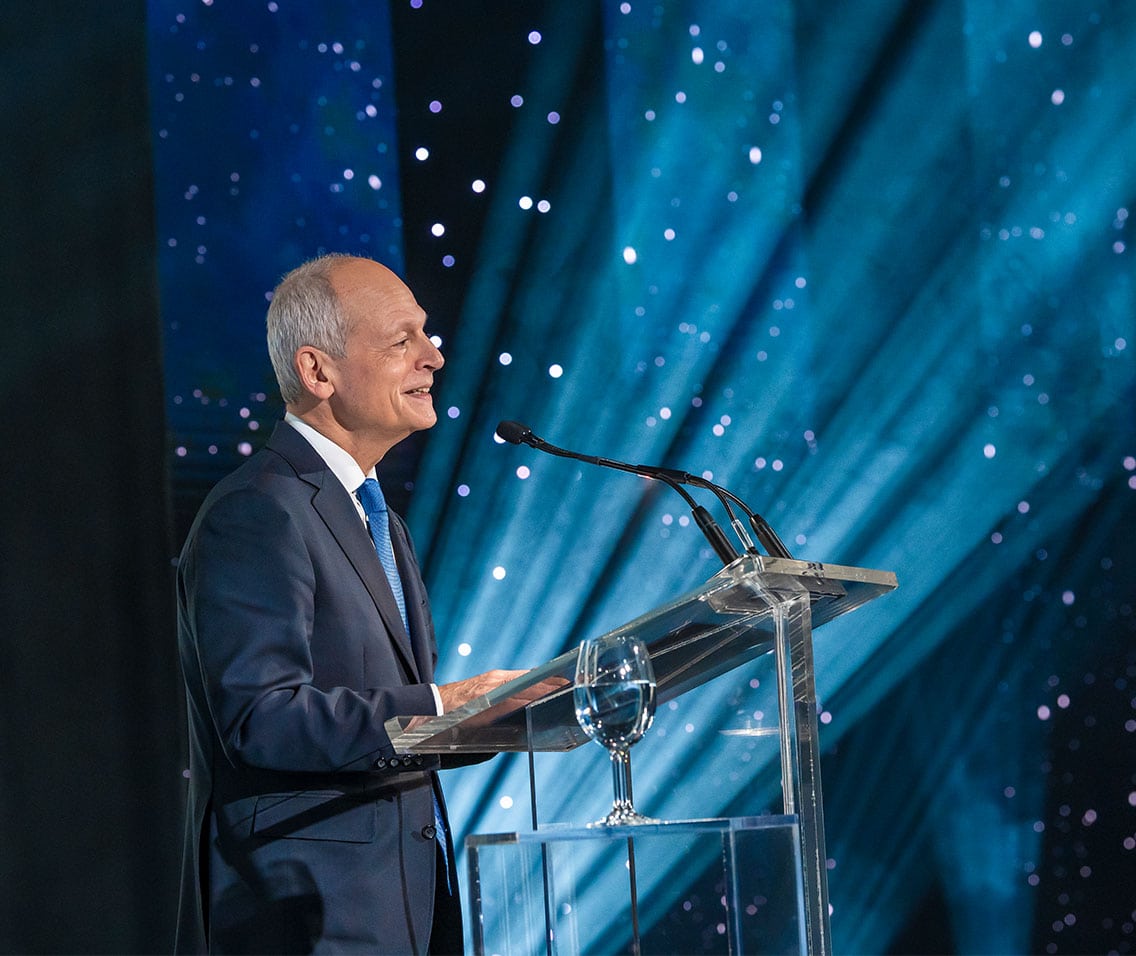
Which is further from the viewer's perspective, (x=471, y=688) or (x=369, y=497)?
(x=369, y=497)

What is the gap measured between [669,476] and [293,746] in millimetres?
644

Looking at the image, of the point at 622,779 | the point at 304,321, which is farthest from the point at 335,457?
the point at 622,779

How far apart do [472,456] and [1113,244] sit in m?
1.72

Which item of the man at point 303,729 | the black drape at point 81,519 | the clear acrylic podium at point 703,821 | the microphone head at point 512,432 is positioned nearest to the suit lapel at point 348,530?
the man at point 303,729

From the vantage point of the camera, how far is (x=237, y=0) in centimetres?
345

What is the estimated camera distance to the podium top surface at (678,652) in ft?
4.90

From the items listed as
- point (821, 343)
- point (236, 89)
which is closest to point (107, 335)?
point (236, 89)

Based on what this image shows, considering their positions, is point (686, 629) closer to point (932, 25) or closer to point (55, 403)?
point (55, 403)

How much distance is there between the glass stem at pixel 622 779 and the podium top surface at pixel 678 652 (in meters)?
0.11

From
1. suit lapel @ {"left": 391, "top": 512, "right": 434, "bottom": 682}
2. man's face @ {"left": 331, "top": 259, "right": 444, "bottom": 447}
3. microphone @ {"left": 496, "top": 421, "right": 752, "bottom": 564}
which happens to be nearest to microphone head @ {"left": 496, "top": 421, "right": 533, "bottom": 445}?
microphone @ {"left": 496, "top": 421, "right": 752, "bottom": 564}

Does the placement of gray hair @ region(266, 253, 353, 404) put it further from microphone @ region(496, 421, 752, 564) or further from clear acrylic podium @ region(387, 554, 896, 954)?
clear acrylic podium @ region(387, 554, 896, 954)

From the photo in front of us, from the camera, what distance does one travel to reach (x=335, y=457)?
2219mm

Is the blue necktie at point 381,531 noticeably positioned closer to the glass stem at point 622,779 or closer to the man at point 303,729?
the man at point 303,729

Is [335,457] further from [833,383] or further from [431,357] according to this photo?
[833,383]
